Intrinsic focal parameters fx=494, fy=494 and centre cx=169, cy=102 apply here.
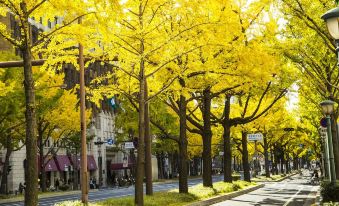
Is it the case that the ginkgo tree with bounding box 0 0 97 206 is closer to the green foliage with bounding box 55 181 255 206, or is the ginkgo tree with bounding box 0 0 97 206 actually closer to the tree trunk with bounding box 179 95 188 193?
the green foliage with bounding box 55 181 255 206

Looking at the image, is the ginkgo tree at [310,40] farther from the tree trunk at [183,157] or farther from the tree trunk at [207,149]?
the tree trunk at [207,149]

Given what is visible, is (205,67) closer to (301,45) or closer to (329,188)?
(301,45)

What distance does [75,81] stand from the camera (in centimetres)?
6069

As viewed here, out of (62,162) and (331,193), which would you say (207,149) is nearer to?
(331,193)

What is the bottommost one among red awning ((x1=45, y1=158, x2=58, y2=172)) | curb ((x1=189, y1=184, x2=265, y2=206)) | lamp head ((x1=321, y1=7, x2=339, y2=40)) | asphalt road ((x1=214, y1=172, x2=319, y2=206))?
asphalt road ((x1=214, y1=172, x2=319, y2=206))

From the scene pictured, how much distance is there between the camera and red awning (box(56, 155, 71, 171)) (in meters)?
54.5

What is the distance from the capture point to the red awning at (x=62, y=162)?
2146 inches

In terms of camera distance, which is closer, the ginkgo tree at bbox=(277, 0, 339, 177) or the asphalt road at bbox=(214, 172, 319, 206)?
the ginkgo tree at bbox=(277, 0, 339, 177)

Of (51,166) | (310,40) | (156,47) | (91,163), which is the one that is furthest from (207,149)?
(91,163)

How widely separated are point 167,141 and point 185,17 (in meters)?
46.8

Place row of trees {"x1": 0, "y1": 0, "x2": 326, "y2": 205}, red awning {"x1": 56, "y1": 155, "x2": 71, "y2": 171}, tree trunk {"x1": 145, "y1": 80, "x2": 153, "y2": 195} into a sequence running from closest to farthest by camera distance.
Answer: row of trees {"x1": 0, "y1": 0, "x2": 326, "y2": 205}, tree trunk {"x1": 145, "y1": 80, "x2": 153, "y2": 195}, red awning {"x1": 56, "y1": 155, "x2": 71, "y2": 171}

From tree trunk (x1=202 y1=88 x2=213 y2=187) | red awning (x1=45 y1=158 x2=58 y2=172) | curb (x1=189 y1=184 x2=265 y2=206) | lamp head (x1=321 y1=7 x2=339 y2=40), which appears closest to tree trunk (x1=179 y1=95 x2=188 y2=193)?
curb (x1=189 y1=184 x2=265 y2=206)

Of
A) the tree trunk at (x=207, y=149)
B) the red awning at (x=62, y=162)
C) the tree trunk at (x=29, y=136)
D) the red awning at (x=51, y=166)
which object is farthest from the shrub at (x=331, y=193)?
the red awning at (x=62, y=162)

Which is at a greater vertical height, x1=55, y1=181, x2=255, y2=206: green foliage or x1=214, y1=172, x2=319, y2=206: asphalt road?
x1=55, y1=181, x2=255, y2=206: green foliage
